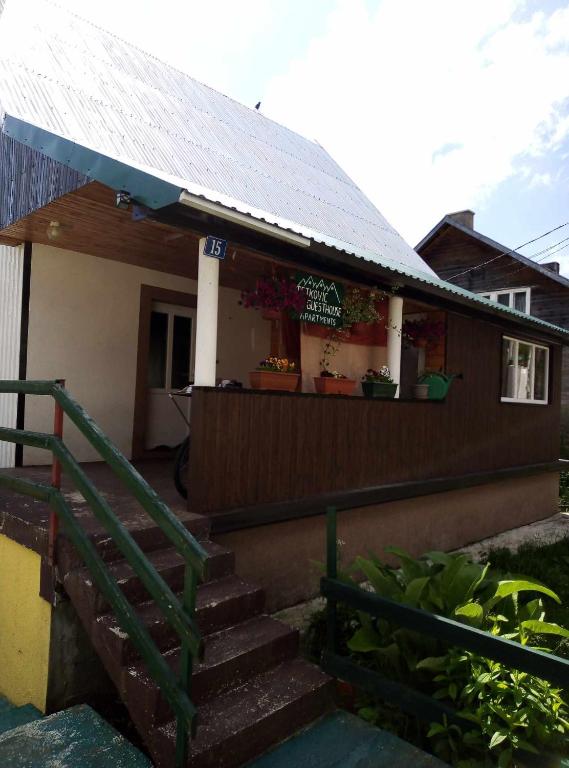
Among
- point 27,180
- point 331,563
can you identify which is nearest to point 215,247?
point 27,180

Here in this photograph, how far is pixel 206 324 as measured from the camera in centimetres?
452

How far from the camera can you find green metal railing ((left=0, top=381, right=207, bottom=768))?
2375 mm

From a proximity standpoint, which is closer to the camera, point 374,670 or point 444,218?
point 374,670

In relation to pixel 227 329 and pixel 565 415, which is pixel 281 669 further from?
pixel 565 415

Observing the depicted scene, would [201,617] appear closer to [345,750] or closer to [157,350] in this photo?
[345,750]

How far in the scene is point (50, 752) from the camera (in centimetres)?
261

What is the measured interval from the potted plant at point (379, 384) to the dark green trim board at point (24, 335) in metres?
3.71

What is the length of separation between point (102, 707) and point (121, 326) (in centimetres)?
451

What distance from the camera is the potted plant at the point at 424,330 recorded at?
293 inches

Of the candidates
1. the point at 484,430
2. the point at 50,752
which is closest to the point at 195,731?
the point at 50,752

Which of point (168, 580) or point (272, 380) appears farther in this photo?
point (272, 380)

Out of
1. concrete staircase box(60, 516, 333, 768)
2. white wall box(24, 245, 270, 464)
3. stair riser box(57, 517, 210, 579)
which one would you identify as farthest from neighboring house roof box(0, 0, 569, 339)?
concrete staircase box(60, 516, 333, 768)

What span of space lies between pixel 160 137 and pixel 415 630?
20.6ft

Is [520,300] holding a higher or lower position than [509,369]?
higher
